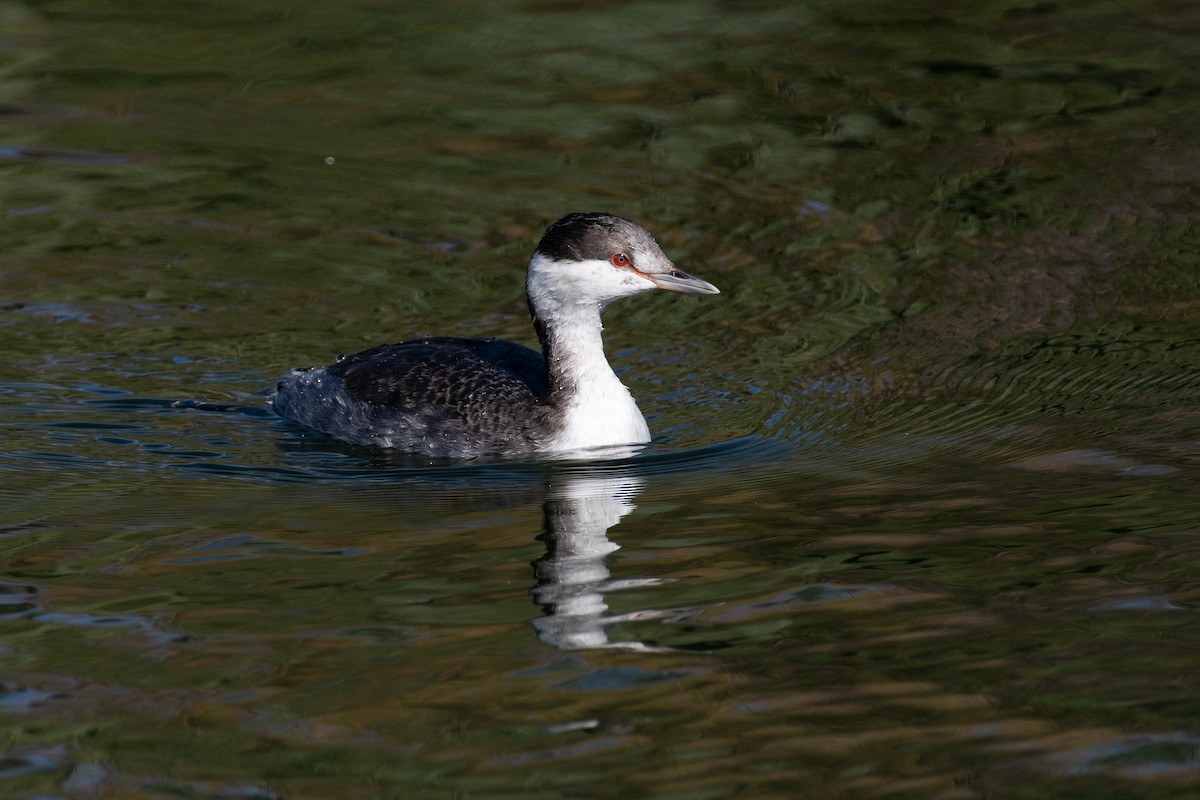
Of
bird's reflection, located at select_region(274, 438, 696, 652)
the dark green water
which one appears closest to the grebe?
bird's reflection, located at select_region(274, 438, 696, 652)

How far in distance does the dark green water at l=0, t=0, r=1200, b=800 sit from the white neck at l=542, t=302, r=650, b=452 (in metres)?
0.29

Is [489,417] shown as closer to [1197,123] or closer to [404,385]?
[404,385]

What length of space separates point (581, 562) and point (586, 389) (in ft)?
7.36

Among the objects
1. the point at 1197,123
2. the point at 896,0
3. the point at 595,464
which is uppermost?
the point at 896,0

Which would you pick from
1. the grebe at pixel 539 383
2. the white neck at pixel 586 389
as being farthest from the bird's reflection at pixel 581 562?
the grebe at pixel 539 383

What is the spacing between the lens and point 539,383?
1030cm

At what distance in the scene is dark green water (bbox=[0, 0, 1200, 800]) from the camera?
5895 millimetres

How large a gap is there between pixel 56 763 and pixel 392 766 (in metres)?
1.10

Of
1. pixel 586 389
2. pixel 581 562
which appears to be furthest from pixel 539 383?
pixel 581 562

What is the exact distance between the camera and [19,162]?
14.3m

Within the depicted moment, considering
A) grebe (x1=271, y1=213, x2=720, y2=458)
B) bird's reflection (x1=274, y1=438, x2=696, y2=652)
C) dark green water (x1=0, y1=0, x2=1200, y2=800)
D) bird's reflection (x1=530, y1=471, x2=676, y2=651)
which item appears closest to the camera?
dark green water (x1=0, y1=0, x2=1200, y2=800)

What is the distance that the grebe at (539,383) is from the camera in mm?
9617

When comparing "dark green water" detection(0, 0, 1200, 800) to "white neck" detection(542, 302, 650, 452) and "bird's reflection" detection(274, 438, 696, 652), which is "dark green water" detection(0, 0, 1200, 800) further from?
"white neck" detection(542, 302, 650, 452)

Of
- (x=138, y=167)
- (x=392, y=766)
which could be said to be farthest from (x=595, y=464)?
(x=138, y=167)
